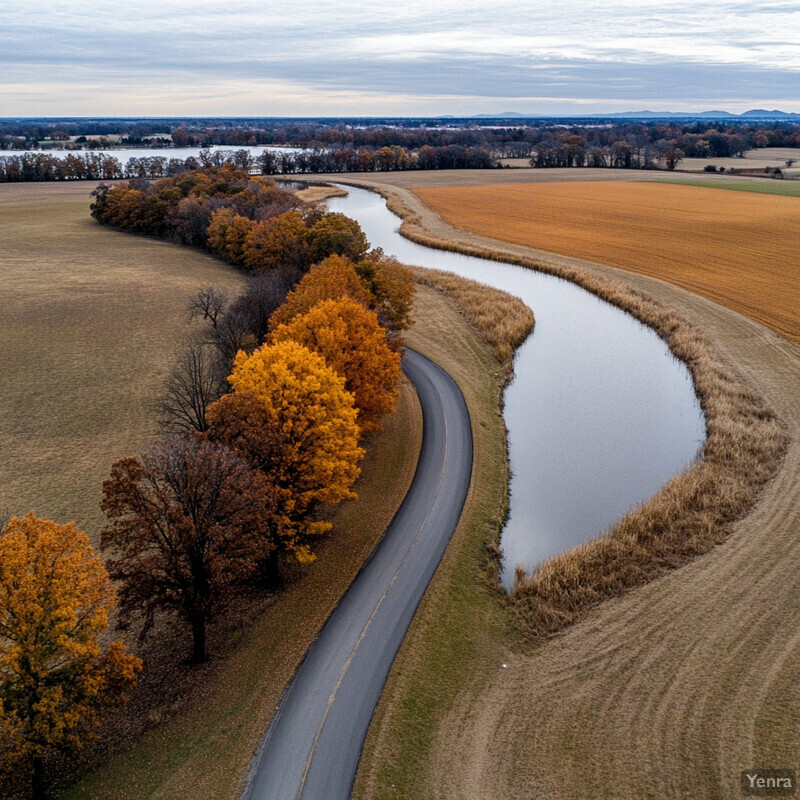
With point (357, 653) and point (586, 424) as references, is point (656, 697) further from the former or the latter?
point (586, 424)

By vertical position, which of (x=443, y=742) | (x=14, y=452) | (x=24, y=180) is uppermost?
(x=24, y=180)

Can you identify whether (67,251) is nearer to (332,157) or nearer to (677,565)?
(677,565)

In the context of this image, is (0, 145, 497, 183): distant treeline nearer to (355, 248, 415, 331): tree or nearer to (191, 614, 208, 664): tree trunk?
(355, 248, 415, 331): tree

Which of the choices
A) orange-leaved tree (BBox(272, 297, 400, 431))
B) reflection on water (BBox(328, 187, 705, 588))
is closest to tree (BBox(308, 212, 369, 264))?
reflection on water (BBox(328, 187, 705, 588))

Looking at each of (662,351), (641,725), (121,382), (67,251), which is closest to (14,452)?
(121,382)

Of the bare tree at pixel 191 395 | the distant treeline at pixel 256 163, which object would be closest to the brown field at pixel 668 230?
the bare tree at pixel 191 395

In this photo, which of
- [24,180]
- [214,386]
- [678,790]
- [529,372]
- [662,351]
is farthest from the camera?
[24,180]

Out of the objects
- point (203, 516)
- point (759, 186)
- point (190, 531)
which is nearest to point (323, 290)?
point (203, 516)
